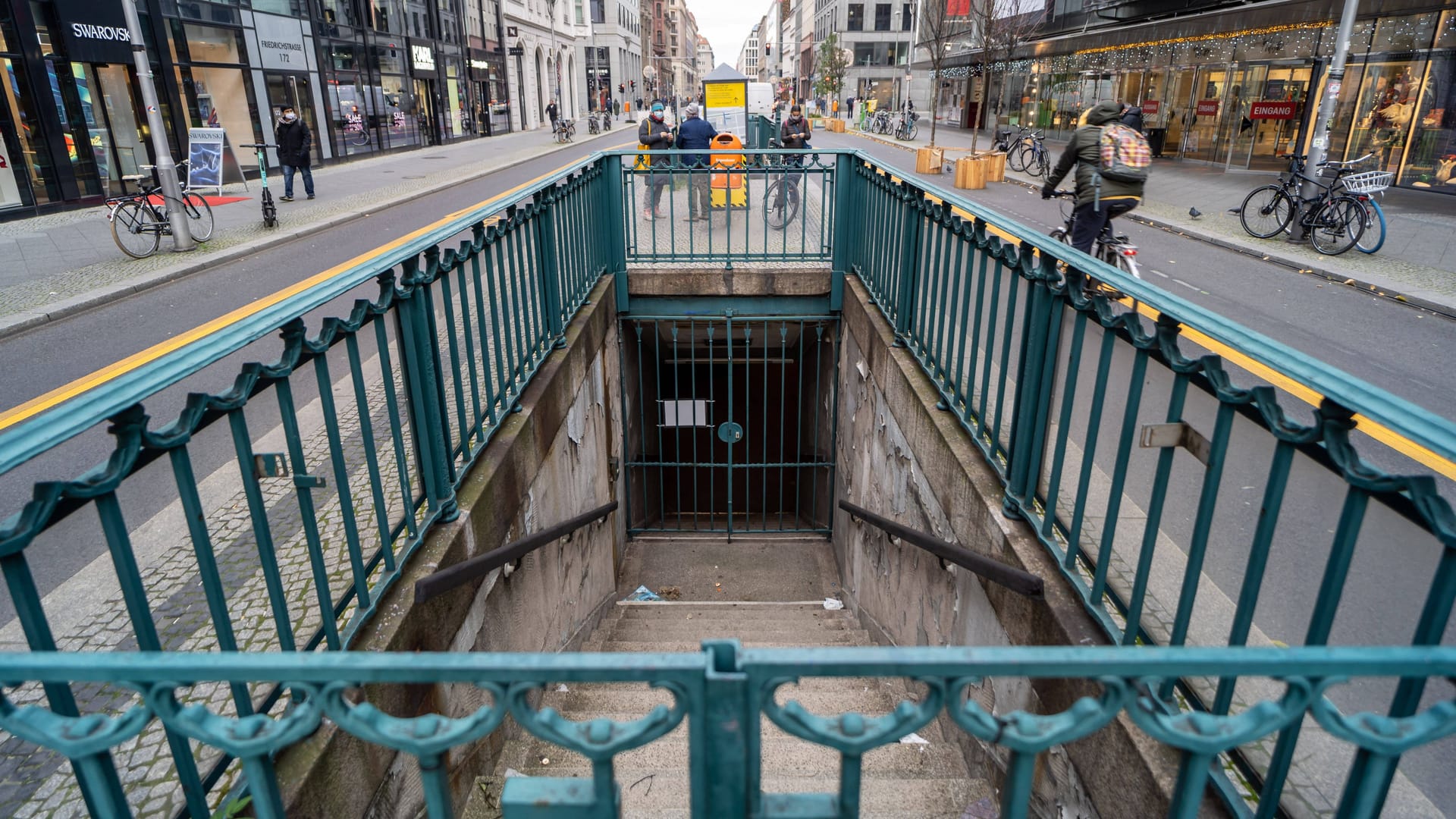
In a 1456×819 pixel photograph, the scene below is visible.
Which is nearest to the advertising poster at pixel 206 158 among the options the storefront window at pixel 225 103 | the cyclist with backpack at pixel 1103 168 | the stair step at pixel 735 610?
the storefront window at pixel 225 103

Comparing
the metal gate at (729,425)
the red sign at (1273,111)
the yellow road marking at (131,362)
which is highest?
the red sign at (1273,111)

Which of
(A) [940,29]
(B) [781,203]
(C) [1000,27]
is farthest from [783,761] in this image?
(C) [1000,27]

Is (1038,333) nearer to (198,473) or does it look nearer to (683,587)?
(198,473)

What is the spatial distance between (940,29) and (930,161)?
6454 millimetres

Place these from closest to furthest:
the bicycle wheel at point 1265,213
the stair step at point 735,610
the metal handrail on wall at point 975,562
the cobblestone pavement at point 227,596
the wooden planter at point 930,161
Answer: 1. the cobblestone pavement at point 227,596
2. the metal handrail on wall at point 975,562
3. the stair step at point 735,610
4. the bicycle wheel at point 1265,213
5. the wooden planter at point 930,161

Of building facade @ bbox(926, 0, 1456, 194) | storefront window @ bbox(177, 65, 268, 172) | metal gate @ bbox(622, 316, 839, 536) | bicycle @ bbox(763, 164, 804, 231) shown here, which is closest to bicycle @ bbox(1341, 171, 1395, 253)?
building facade @ bbox(926, 0, 1456, 194)

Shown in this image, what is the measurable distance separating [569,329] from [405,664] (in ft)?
17.1

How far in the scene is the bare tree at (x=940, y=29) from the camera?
25656 mm

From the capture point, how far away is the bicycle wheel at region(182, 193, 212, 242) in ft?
40.7

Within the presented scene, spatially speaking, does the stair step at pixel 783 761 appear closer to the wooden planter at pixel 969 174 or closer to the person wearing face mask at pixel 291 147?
the person wearing face mask at pixel 291 147

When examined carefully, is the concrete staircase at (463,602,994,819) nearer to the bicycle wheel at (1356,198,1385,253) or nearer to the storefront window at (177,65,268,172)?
the bicycle wheel at (1356,198,1385,253)

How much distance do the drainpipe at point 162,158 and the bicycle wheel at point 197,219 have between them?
45cm

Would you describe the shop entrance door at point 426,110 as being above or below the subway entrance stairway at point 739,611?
above

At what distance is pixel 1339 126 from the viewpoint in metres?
18.9
